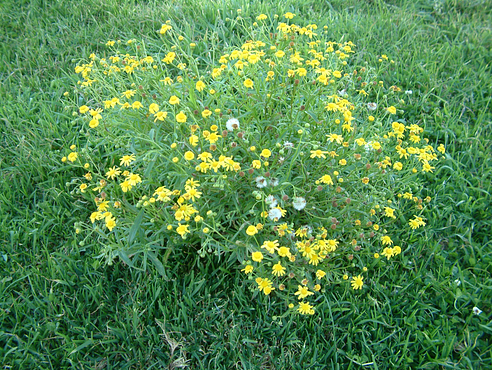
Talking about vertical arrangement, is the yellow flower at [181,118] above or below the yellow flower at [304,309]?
above

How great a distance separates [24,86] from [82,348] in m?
2.13

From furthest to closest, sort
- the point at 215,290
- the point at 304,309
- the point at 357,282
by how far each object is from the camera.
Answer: the point at 215,290 → the point at 357,282 → the point at 304,309

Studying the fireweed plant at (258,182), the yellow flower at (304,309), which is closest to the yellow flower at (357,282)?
the fireweed plant at (258,182)

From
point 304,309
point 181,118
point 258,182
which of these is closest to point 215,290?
point 304,309

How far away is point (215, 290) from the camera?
221 centimetres

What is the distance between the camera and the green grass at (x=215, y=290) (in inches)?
78.8

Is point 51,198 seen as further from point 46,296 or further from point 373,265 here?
point 373,265

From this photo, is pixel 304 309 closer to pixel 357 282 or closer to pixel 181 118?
pixel 357 282

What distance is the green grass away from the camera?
78.8 inches

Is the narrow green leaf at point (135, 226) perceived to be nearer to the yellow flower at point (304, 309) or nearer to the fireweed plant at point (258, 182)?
the fireweed plant at point (258, 182)

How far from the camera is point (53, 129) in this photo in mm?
2846

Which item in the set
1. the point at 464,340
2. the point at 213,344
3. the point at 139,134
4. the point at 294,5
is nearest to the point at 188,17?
the point at 294,5

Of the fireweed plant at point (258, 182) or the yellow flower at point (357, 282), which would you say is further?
the yellow flower at point (357, 282)

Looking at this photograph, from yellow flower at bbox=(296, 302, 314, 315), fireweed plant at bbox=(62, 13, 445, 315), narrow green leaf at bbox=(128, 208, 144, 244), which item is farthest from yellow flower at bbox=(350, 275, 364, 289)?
narrow green leaf at bbox=(128, 208, 144, 244)
